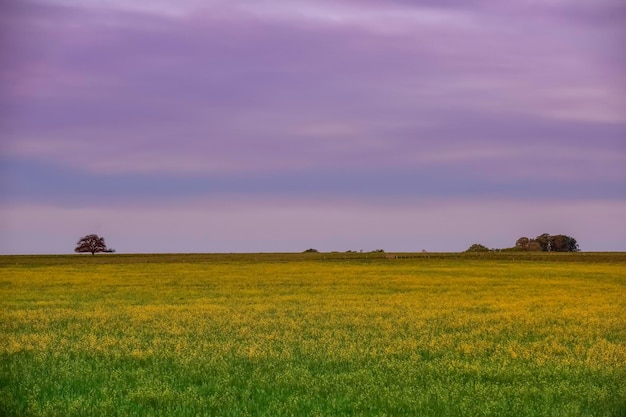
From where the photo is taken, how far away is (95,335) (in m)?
21.5

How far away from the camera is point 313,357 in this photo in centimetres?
1681

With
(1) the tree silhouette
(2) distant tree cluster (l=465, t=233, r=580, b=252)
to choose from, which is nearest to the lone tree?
(1) the tree silhouette

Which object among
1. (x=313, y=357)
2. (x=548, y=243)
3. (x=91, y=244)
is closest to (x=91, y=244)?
(x=91, y=244)

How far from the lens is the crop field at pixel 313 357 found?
12.6m

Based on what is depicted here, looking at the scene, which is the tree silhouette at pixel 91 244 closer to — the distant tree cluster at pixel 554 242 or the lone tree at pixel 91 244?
the lone tree at pixel 91 244

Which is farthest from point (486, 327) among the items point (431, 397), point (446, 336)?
point (431, 397)

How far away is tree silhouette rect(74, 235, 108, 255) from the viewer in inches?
6476

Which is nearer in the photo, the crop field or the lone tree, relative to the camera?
the crop field

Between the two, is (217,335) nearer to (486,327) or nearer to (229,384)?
(229,384)

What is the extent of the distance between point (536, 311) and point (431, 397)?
59.8 feet

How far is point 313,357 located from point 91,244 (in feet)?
517

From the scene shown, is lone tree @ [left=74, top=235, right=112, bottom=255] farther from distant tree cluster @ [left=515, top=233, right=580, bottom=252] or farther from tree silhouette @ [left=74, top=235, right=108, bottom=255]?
distant tree cluster @ [left=515, top=233, right=580, bottom=252]

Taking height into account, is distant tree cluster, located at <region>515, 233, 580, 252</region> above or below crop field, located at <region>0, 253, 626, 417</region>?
above

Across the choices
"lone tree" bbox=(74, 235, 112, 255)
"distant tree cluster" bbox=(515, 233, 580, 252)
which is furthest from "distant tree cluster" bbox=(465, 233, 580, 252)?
"lone tree" bbox=(74, 235, 112, 255)
